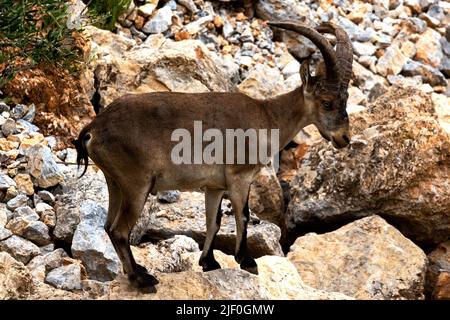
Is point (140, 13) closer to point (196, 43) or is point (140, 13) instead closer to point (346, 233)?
point (196, 43)

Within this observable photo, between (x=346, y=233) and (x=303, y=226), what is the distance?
1385mm

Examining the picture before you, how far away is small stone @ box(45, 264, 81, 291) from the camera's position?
9.84 meters

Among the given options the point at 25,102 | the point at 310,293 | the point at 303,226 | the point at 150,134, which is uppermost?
the point at 150,134

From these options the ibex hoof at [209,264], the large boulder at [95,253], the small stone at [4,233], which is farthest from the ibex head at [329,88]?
the small stone at [4,233]

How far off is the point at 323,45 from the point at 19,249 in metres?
4.84

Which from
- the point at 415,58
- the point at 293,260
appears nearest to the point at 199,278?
the point at 293,260

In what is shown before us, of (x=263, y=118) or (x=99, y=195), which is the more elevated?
(x=263, y=118)

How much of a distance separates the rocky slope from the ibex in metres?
0.68

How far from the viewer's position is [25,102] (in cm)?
1405

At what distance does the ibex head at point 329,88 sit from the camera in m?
9.93

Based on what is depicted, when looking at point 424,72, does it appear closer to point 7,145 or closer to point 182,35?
point 182,35

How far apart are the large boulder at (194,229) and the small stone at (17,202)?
167cm

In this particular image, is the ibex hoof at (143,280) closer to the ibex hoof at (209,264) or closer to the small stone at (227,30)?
the ibex hoof at (209,264)

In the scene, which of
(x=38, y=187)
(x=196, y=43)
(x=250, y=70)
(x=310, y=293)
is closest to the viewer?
(x=310, y=293)
